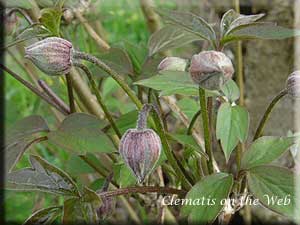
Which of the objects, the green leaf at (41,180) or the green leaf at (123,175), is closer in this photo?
the green leaf at (41,180)

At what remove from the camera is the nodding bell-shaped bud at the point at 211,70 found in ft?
1.79

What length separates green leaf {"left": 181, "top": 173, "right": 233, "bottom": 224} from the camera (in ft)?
1.94

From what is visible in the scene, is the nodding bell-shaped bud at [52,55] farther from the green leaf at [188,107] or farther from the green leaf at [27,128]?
the green leaf at [188,107]

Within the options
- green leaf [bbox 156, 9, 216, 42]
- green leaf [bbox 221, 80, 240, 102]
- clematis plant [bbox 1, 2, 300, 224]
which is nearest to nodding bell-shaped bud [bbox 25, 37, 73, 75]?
clematis plant [bbox 1, 2, 300, 224]

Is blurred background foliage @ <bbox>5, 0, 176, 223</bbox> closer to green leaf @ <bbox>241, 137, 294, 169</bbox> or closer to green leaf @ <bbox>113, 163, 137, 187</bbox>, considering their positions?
green leaf @ <bbox>113, 163, 137, 187</bbox>

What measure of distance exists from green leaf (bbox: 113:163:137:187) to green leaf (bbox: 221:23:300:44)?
22 centimetres

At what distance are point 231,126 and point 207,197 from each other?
0.30 ft

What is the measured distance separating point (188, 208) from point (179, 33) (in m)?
0.28

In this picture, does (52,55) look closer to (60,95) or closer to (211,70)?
(211,70)

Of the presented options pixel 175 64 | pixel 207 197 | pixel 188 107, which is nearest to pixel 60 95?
pixel 188 107

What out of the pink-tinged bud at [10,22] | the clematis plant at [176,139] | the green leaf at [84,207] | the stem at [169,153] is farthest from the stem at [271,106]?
the pink-tinged bud at [10,22]

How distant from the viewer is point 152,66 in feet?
2.57

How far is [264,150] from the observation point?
0.63m

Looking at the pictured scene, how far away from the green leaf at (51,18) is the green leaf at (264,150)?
0.24 metres
